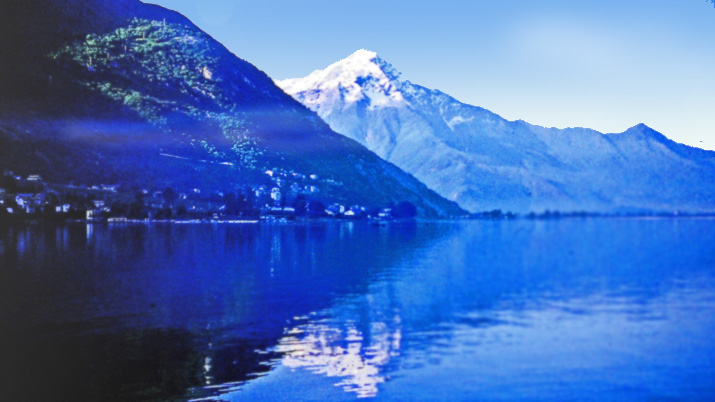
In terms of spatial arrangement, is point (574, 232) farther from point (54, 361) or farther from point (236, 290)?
point (54, 361)

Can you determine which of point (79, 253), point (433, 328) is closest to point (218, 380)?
point (433, 328)

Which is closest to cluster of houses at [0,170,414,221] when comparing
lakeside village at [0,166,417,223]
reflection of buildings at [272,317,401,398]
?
lakeside village at [0,166,417,223]

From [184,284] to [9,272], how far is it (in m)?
18.8

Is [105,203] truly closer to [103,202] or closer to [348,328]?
[103,202]

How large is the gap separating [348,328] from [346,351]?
625 cm

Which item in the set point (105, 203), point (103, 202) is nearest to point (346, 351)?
point (103, 202)

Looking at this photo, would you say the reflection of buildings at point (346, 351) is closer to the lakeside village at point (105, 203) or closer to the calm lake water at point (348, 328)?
the calm lake water at point (348, 328)

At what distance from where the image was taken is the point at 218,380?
1077 inches

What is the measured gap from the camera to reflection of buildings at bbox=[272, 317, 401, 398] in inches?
1108

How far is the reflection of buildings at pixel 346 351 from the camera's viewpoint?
28131 millimetres

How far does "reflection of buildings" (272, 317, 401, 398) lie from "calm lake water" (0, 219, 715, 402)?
0.41ft

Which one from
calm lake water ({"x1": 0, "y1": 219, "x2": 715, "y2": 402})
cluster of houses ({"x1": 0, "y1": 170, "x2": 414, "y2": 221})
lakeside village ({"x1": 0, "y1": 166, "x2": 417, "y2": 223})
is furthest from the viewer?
cluster of houses ({"x1": 0, "y1": 170, "x2": 414, "y2": 221})

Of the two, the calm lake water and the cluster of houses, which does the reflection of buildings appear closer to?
the calm lake water

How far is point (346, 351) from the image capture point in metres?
32.8
